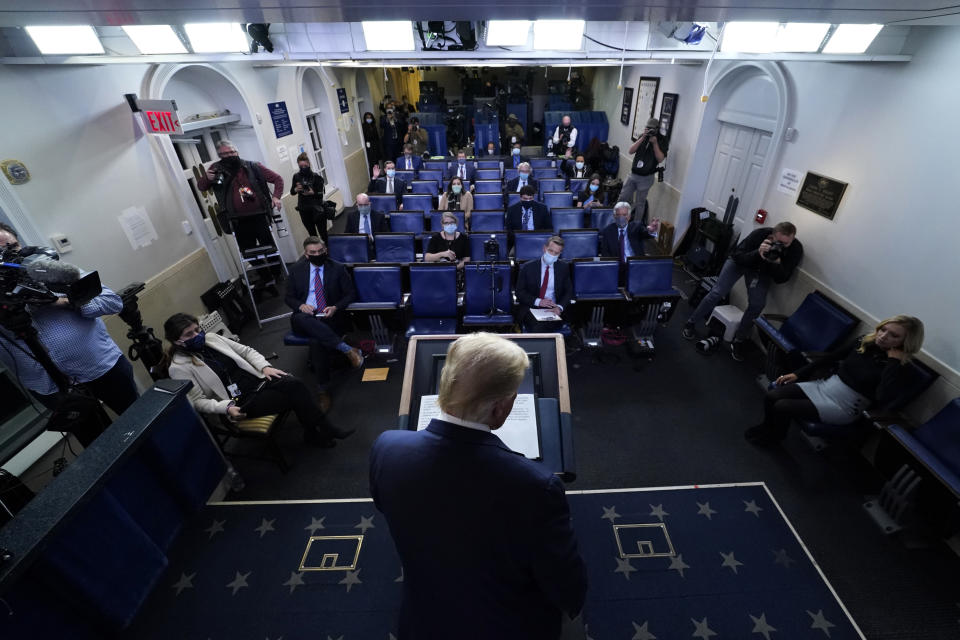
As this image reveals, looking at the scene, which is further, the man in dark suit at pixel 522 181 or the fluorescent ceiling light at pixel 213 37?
the man in dark suit at pixel 522 181

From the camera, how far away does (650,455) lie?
10.4 feet

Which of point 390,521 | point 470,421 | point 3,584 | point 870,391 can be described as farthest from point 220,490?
point 870,391

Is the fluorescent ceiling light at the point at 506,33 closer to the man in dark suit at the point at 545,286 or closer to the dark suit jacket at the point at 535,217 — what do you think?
the man in dark suit at the point at 545,286

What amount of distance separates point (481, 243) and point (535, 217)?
3.64 ft

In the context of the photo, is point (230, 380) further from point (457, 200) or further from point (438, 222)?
point (457, 200)

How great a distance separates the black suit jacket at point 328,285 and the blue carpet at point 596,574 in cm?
200

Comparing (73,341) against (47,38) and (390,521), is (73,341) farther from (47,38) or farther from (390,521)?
(390,521)

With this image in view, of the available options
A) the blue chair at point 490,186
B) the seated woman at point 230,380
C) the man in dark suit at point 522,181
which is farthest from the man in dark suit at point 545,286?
the blue chair at point 490,186

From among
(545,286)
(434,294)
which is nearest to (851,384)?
(545,286)

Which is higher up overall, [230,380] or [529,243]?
[529,243]

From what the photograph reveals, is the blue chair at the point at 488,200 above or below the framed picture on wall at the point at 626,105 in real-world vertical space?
below

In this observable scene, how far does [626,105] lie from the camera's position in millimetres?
9609

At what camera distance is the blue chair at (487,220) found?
5.61m

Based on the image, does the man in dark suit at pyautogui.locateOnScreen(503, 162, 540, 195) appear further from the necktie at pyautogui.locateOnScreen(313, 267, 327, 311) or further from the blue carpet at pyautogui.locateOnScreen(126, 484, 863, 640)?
the blue carpet at pyautogui.locateOnScreen(126, 484, 863, 640)
